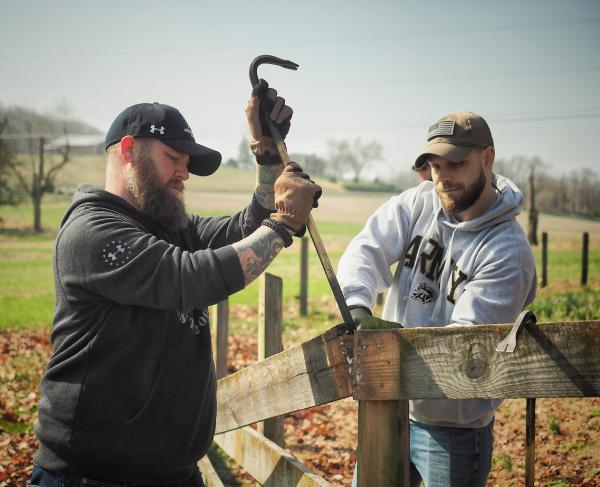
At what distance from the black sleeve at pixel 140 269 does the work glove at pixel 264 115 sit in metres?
0.94

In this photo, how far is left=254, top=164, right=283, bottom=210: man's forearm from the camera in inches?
124

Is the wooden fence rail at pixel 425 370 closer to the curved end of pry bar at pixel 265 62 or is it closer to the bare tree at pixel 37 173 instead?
the curved end of pry bar at pixel 265 62

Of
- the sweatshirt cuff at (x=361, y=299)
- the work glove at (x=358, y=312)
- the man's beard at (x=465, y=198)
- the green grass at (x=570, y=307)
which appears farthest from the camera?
the green grass at (x=570, y=307)

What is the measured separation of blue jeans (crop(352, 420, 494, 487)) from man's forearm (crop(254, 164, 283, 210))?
1429mm

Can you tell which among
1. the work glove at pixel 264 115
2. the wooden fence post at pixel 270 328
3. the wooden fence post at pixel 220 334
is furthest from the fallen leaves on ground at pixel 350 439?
the work glove at pixel 264 115

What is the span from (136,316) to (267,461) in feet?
5.49

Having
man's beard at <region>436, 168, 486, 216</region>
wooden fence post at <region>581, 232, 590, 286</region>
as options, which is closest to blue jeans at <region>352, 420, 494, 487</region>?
man's beard at <region>436, 168, 486, 216</region>

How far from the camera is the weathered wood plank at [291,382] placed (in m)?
2.17

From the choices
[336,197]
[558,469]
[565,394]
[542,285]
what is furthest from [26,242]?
[565,394]

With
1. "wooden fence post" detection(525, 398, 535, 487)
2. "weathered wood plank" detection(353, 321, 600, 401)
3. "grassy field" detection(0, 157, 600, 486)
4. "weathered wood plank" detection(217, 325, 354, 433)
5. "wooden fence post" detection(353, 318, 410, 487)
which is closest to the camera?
"weathered wood plank" detection(353, 321, 600, 401)

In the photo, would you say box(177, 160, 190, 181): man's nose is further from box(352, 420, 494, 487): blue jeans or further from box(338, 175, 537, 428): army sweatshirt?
box(352, 420, 494, 487): blue jeans

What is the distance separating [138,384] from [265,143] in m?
1.45

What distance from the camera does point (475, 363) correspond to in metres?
1.91

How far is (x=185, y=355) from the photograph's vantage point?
2.53 m
